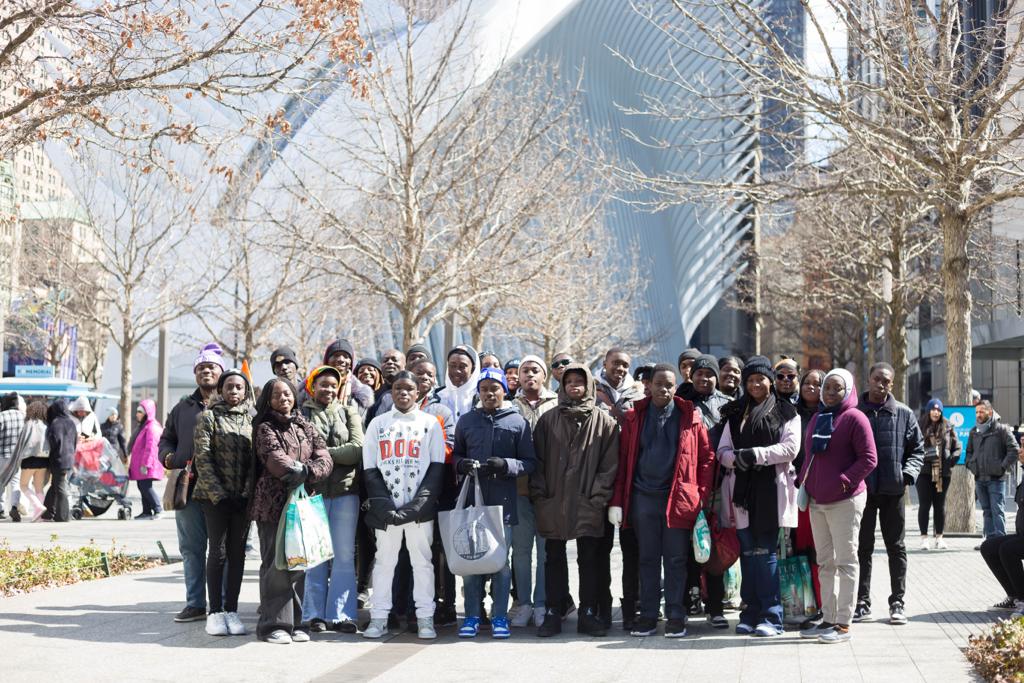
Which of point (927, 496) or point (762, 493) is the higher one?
point (762, 493)

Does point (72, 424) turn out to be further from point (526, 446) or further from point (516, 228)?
point (526, 446)

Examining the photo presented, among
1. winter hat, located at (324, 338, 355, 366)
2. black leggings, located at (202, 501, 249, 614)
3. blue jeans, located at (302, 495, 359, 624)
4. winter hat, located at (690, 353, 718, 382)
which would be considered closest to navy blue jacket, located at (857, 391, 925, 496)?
winter hat, located at (690, 353, 718, 382)

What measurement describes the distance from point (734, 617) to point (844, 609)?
1.35 metres

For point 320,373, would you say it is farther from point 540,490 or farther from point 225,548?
point 540,490

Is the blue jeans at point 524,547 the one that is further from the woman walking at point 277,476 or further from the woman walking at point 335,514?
the woman walking at point 277,476

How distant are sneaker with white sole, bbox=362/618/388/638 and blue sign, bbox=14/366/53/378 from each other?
26.6 metres

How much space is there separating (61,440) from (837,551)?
12509 mm

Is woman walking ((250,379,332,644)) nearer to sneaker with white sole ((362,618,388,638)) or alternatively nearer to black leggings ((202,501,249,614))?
black leggings ((202,501,249,614))

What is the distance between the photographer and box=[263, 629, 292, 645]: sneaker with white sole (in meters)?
8.20

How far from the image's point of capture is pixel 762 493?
28.6 ft

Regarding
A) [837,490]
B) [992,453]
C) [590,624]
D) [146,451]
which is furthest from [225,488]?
[146,451]

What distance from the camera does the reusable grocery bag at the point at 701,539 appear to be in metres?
8.69

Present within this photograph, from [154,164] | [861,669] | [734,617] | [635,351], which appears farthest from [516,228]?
[635,351]

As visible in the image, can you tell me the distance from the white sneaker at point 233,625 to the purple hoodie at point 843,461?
4.04 meters
